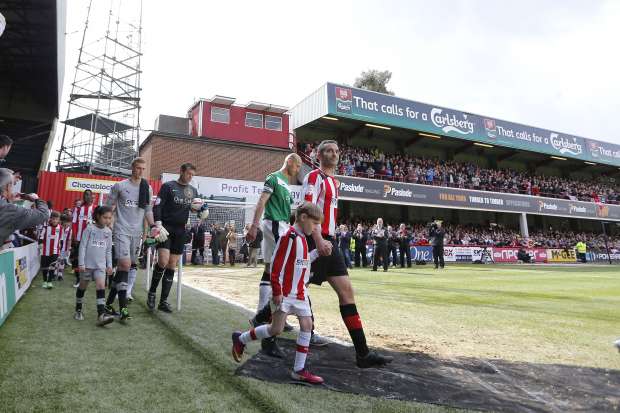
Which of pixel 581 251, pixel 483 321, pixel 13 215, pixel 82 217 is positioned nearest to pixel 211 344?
pixel 13 215

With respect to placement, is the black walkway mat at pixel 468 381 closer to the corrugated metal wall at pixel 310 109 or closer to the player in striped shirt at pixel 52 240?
the player in striped shirt at pixel 52 240

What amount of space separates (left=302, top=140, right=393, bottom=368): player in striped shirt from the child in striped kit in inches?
116

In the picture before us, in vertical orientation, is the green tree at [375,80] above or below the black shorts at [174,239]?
above

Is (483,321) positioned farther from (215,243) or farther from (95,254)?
(215,243)

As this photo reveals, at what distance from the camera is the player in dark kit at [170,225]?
5422 millimetres

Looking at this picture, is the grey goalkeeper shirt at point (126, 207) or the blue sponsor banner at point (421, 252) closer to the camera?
the grey goalkeeper shirt at point (126, 207)

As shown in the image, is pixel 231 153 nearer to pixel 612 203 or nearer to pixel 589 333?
pixel 589 333

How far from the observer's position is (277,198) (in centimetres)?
437

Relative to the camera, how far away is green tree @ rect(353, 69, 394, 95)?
47.5m

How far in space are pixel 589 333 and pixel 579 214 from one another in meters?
39.9

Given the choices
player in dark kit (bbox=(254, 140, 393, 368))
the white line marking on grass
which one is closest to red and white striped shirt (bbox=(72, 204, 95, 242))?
the white line marking on grass

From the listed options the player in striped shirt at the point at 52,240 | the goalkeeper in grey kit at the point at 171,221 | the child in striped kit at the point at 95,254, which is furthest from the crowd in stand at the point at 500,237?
the child in striped kit at the point at 95,254

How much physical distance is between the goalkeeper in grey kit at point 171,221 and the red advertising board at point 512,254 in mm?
26453

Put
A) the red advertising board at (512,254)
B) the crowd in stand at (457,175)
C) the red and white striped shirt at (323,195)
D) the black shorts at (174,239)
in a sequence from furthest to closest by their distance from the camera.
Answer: the crowd in stand at (457,175), the red advertising board at (512,254), the black shorts at (174,239), the red and white striped shirt at (323,195)
